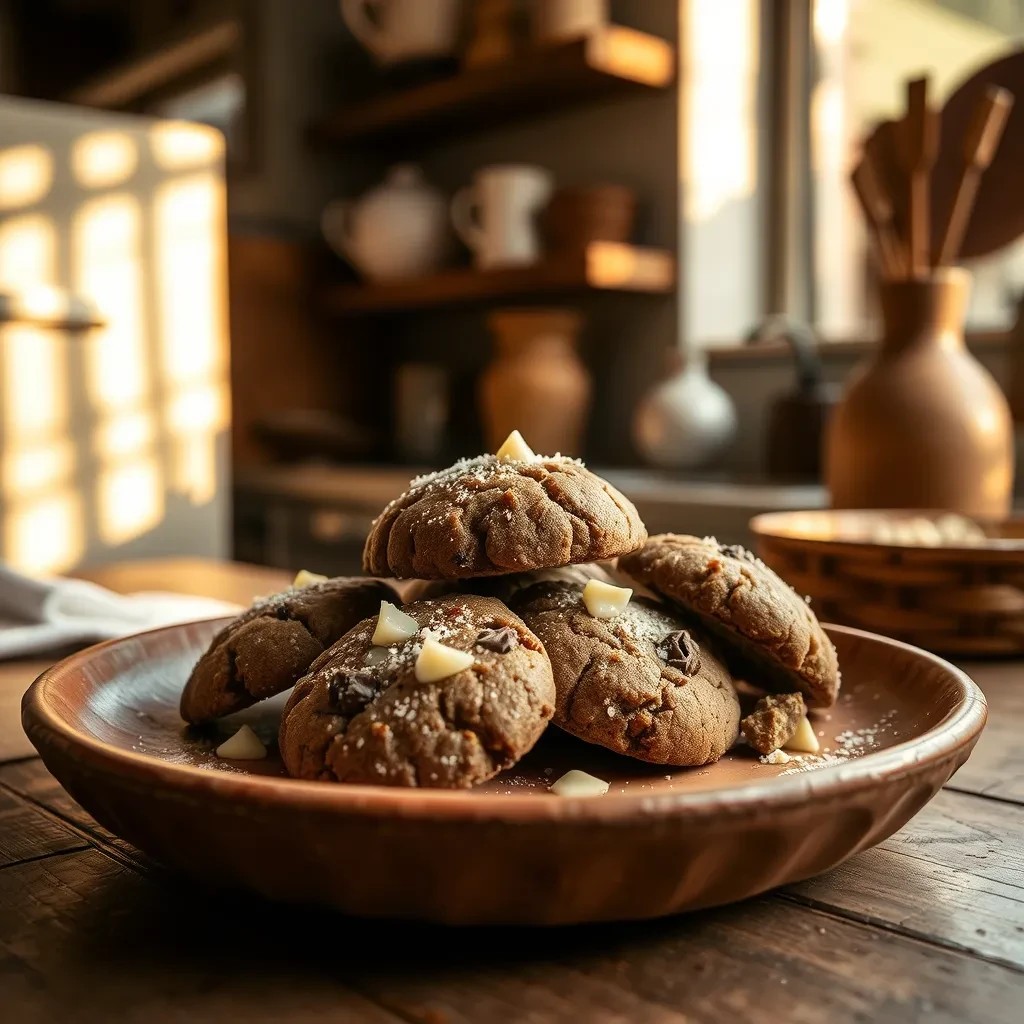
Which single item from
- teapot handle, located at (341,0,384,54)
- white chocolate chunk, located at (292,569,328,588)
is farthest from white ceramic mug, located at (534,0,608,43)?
white chocolate chunk, located at (292,569,328,588)

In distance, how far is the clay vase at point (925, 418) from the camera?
1207 millimetres

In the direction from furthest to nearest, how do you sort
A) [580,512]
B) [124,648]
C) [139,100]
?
1. [139,100]
2. [124,648]
3. [580,512]

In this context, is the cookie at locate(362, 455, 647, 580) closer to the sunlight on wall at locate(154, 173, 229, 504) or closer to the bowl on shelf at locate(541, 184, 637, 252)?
the sunlight on wall at locate(154, 173, 229, 504)

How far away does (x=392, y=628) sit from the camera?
491 mm

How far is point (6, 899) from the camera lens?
1.48 ft

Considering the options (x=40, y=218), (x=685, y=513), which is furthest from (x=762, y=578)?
(x=40, y=218)

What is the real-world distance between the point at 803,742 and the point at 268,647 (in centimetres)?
28

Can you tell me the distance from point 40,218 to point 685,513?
1307 mm

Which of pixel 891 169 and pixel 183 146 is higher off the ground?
pixel 183 146

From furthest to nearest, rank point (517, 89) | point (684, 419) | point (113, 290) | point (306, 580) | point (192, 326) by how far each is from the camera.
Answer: point (517, 89), point (684, 419), point (192, 326), point (113, 290), point (306, 580)

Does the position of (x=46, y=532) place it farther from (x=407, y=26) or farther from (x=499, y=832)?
(x=499, y=832)

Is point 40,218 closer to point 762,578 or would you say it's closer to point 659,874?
point 762,578

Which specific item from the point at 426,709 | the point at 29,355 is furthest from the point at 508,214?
the point at 426,709

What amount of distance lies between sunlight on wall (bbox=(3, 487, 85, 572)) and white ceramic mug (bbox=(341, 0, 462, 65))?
1.56 metres
